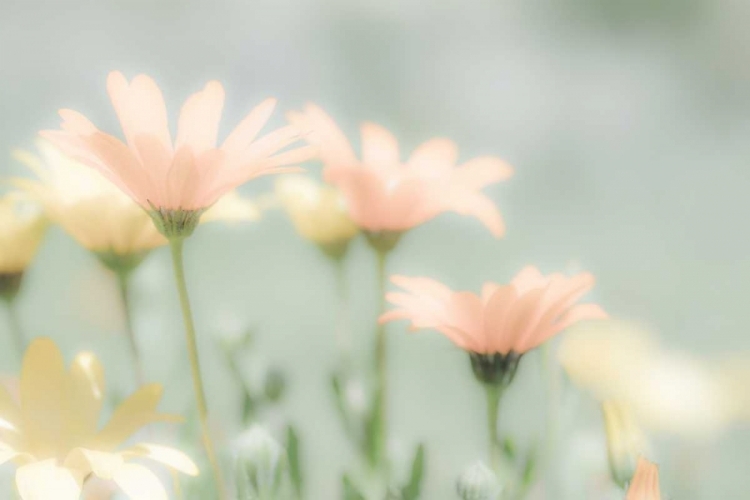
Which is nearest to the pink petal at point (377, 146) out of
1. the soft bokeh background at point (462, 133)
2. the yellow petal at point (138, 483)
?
the yellow petal at point (138, 483)

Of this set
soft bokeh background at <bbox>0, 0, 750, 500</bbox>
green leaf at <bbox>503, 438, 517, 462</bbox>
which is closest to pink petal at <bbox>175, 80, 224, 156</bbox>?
green leaf at <bbox>503, 438, 517, 462</bbox>

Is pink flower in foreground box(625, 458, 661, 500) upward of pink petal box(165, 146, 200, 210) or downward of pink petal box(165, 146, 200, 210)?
downward

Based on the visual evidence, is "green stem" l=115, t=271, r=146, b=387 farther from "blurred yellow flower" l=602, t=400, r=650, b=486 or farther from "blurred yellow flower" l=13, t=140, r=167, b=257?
"blurred yellow flower" l=602, t=400, r=650, b=486

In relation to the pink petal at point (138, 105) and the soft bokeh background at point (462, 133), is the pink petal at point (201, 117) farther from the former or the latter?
the soft bokeh background at point (462, 133)

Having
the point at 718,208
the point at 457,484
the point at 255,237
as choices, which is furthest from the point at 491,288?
the point at 718,208

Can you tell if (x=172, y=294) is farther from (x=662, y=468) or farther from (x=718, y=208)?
(x=718, y=208)
